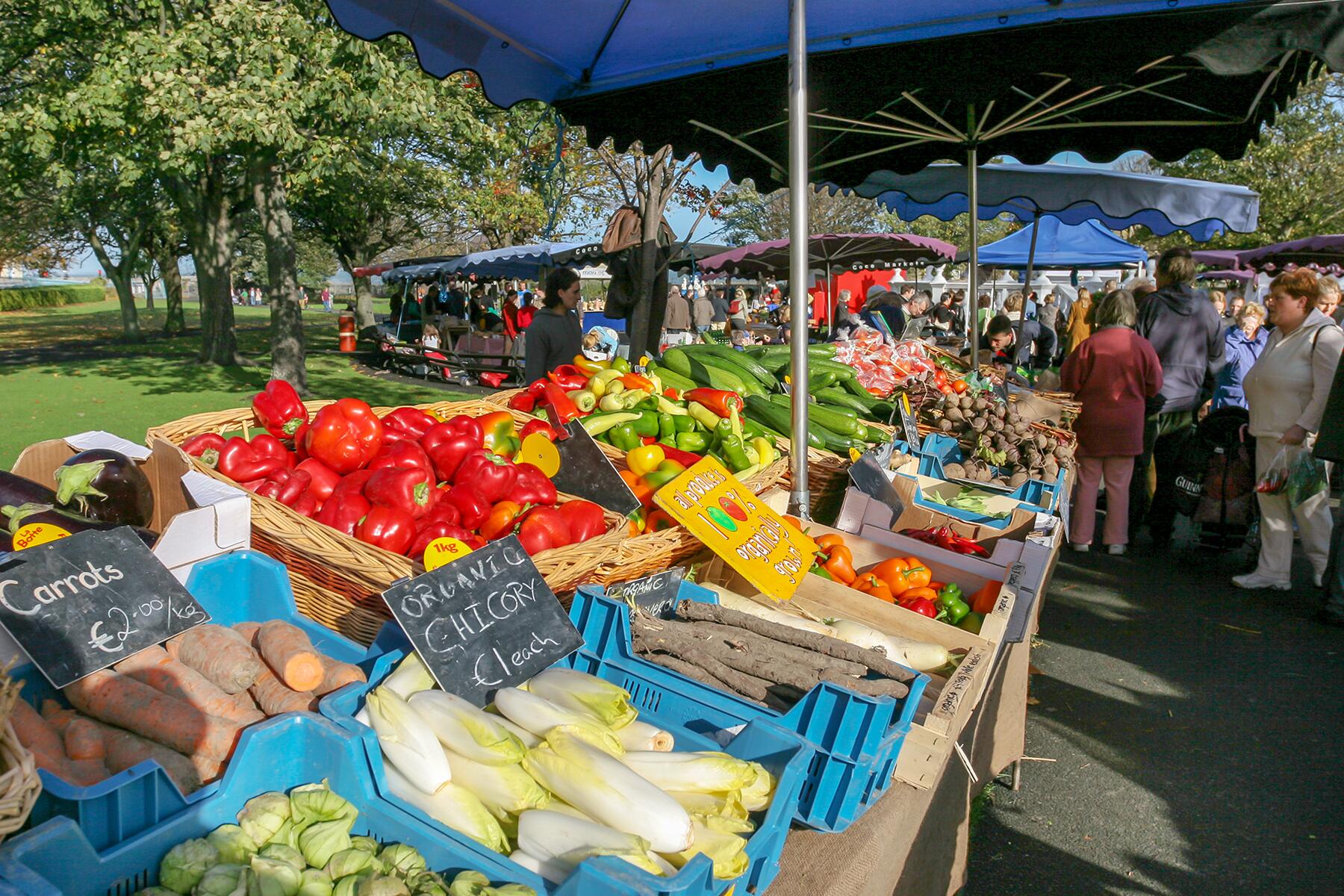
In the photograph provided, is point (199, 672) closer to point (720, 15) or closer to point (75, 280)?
point (720, 15)

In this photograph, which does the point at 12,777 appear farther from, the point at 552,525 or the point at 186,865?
the point at 552,525

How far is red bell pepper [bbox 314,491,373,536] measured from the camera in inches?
99.3

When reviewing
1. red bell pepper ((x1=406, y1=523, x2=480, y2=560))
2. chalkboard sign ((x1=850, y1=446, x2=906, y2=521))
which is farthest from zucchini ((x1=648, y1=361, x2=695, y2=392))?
red bell pepper ((x1=406, y1=523, x2=480, y2=560))

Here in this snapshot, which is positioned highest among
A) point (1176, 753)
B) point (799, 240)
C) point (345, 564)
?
point (799, 240)

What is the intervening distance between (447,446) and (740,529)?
1081 mm

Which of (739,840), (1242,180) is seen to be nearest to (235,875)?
(739,840)

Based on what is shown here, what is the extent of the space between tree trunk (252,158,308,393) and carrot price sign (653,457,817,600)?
10.8 metres

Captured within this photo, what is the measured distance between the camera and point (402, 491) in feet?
8.50

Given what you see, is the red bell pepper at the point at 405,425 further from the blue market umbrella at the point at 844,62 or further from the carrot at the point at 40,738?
the carrot at the point at 40,738

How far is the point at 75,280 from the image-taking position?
126812mm

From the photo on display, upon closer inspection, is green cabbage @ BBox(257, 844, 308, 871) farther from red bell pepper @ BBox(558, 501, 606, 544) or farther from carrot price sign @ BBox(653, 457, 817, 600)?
carrot price sign @ BBox(653, 457, 817, 600)

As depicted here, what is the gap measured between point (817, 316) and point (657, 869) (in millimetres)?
19091

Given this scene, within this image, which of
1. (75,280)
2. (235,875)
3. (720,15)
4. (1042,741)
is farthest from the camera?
(75,280)

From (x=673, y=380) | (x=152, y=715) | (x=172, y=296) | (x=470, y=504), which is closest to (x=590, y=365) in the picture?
(x=673, y=380)
